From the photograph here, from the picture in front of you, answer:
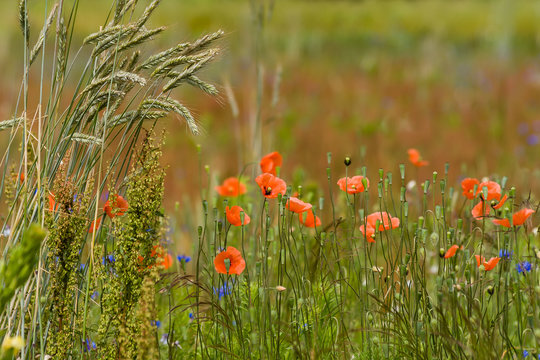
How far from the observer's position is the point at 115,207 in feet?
5.69

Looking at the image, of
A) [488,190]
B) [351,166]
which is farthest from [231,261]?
[351,166]

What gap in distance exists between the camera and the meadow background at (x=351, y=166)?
181cm

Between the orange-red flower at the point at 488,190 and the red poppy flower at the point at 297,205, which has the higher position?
the orange-red flower at the point at 488,190

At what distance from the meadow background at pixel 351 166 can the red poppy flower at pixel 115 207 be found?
2.2 inches

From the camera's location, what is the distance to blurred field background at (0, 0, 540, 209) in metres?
5.25

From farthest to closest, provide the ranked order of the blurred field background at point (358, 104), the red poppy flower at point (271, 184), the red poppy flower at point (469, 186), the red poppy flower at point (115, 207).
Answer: the blurred field background at point (358, 104)
the red poppy flower at point (469, 186)
the red poppy flower at point (271, 184)
the red poppy flower at point (115, 207)

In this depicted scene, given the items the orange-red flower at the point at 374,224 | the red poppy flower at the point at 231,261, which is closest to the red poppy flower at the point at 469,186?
the orange-red flower at the point at 374,224

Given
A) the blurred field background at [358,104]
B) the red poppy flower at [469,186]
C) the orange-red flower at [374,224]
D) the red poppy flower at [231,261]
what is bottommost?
the red poppy flower at [231,261]

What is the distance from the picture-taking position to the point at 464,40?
1872 centimetres

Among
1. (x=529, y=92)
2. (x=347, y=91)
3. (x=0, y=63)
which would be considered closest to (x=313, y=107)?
(x=347, y=91)

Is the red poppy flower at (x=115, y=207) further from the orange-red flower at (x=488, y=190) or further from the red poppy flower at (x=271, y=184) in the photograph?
the orange-red flower at (x=488, y=190)

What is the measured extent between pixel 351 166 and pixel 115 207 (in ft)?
14.7

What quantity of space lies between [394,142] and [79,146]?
565cm

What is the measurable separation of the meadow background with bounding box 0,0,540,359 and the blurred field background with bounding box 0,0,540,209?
0.04 m
